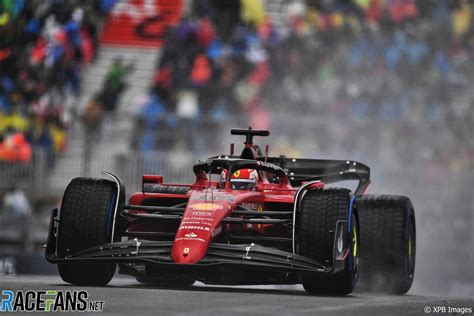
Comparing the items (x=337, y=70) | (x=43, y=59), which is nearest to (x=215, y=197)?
(x=43, y=59)

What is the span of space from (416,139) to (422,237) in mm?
2666

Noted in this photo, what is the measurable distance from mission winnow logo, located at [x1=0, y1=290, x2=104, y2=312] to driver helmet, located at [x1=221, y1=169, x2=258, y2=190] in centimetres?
250

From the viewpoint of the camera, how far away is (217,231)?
8719 millimetres

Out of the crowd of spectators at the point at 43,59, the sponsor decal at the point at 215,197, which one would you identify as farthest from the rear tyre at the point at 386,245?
the crowd of spectators at the point at 43,59

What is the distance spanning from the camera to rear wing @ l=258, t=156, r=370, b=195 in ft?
37.9

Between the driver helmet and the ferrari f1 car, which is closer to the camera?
the ferrari f1 car

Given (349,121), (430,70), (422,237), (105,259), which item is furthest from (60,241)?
(430,70)

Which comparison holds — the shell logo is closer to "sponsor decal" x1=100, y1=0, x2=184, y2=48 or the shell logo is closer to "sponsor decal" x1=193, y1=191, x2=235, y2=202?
"sponsor decal" x1=193, y1=191, x2=235, y2=202

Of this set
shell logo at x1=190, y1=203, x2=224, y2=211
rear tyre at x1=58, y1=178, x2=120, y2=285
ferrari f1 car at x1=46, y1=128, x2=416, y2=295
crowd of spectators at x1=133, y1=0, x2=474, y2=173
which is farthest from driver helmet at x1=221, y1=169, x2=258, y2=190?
crowd of spectators at x1=133, y1=0, x2=474, y2=173

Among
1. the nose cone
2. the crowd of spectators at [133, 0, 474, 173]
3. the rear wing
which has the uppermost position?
the crowd of spectators at [133, 0, 474, 173]

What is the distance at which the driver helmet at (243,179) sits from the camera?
995 cm

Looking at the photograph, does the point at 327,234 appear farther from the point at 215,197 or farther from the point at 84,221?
the point at 84,221

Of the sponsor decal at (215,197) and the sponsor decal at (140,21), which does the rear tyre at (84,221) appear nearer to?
the sponsor decal at (215,197)

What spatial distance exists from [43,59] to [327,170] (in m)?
11.1
